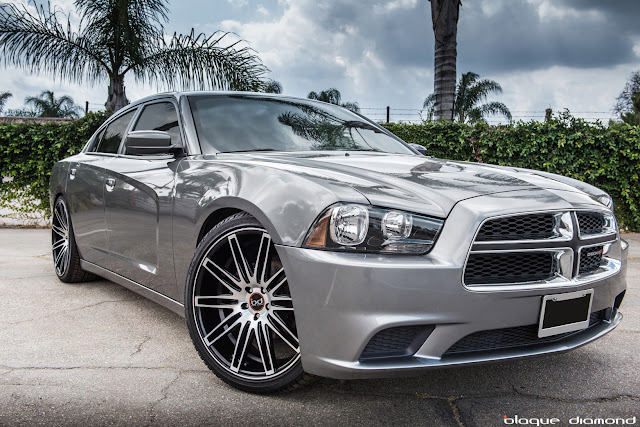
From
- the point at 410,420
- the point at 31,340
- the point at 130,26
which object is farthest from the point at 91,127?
the point at 410,420

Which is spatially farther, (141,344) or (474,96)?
(474,96)

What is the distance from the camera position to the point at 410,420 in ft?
6.88

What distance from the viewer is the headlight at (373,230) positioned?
6.42ft

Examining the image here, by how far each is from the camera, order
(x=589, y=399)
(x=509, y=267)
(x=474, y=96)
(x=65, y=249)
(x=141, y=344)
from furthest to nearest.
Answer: (x=474, y=96) < (x=65, y=249) < (x=141, y=344) < (x=589, y=399) < (x=509, y=267)

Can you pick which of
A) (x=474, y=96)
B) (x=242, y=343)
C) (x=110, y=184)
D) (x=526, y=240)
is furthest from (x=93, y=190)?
(x=474, y=96)

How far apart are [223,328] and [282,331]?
38 centimetres

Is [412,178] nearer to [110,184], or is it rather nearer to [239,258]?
[239,258]

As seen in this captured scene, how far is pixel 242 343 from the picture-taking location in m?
2.38

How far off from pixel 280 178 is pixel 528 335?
114cm

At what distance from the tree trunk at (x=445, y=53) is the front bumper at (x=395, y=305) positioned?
880 cm

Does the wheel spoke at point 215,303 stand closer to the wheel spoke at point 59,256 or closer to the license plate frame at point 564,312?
the license plate frame at point 564,312

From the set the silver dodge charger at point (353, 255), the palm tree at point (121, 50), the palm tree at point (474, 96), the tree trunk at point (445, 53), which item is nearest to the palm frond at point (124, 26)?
the palm tree at point (121, 50)

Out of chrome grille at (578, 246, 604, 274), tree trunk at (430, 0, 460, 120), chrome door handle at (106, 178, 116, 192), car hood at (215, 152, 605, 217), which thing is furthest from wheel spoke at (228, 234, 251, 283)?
tree trunk at (430, 0, 460, 120)

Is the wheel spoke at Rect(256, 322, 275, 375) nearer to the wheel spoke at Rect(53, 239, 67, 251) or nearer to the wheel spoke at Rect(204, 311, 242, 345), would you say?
the wheel spoke at Rect(204, 311, 242, 345)
